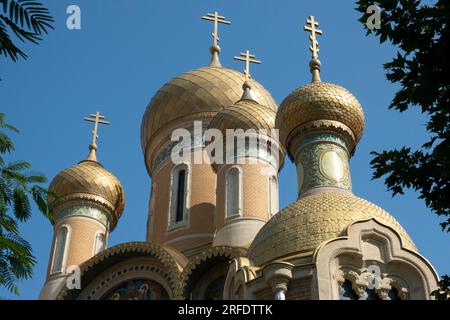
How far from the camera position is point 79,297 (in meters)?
13.3

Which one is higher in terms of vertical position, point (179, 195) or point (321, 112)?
point (179, 195)

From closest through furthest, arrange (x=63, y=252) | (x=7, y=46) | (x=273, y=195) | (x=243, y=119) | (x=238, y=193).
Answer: (x=7, y=46) < (x=238, y=193) < (x=273, y=195) < (x=243, y=119) < (x=63, y=252)

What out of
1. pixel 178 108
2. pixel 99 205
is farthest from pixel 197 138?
pixel 99 205

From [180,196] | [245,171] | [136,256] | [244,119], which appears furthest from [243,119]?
[136,256]

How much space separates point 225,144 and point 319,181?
3.42 meters

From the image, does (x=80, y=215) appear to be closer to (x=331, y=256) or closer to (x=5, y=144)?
(x=331, y=256)

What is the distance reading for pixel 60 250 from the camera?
15.0 metres

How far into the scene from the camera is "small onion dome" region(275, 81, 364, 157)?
1161cm

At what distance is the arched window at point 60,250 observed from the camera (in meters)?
14.7

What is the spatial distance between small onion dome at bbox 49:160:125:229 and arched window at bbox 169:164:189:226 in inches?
59.1

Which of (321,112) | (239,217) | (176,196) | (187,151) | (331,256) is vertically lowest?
(331,256)

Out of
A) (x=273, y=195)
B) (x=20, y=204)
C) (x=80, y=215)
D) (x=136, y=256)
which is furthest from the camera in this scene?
(x=80, y=215)

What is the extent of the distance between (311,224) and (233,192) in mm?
3962
